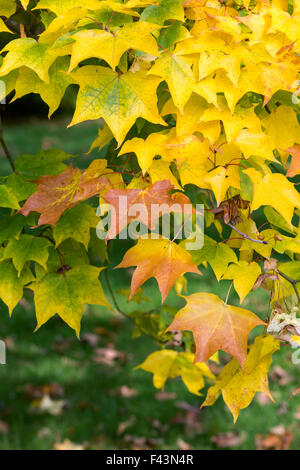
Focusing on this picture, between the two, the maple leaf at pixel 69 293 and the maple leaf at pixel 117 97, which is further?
the maple leaf at pixel 69 293

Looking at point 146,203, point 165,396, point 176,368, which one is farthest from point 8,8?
point 165,396

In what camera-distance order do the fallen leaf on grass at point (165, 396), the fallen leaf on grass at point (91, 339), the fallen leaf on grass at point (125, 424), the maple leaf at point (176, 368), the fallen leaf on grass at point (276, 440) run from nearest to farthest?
the maple leaf at point (176, 368)
the fallen leaf on grass at point (276, 440)
the fallen leaf on grass at point (125, 424)
the fallen leaf on grass at point (165, 396)
the fallen leaf on grass at point (91, 339)

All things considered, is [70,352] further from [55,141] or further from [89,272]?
[55,141]

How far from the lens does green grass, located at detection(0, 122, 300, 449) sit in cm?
283

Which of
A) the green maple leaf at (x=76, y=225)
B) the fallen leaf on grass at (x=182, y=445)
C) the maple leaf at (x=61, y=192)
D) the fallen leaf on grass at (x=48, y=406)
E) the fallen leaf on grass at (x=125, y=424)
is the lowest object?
the fallen leaf on grass at (x=48, y=406)

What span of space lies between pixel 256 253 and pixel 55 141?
8.05 metres

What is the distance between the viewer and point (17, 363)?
3473 mm

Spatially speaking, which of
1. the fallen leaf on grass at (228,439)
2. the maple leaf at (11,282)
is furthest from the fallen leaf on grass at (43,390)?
the maple leaf at (11,282)

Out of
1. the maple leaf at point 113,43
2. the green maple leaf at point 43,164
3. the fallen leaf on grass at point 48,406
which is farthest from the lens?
the fallen leaf on grass at point 48,406

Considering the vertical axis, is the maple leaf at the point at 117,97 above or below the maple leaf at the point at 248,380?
above

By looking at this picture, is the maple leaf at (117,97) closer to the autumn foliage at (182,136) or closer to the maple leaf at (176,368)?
the autumn foliage at (182,136)

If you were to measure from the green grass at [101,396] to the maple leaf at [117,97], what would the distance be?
Result: 1845mm

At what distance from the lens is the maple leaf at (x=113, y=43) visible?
3.22ft
